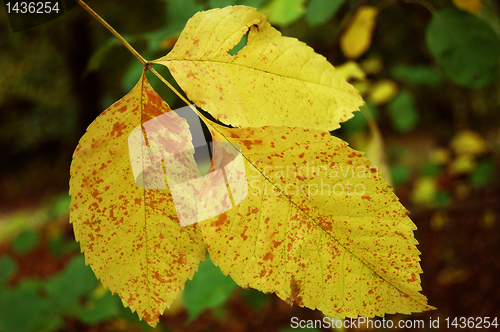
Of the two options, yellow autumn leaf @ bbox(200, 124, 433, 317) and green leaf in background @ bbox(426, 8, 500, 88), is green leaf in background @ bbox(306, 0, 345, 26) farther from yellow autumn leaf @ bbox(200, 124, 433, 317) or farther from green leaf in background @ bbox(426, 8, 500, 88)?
yellow autumn leaf @ bbox(200, 124, 433, 317)

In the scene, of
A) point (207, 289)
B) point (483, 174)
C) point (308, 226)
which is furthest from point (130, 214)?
point (483, 174)

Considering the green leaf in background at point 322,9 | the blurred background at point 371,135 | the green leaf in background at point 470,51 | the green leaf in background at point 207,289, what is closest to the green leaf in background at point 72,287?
the blurred background at point 371,135

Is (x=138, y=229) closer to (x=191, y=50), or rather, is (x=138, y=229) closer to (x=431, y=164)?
(x=191, y=50)

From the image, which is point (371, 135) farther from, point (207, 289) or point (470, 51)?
point (207, 289)

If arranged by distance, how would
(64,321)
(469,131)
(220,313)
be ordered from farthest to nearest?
(469,131) → (220,313) → (64,321)

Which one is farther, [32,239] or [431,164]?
[431,164]

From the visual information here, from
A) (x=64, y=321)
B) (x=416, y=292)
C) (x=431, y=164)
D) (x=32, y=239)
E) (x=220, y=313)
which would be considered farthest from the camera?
(x=431, y=164)

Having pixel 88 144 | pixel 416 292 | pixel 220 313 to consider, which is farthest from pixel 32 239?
pixel 416 292

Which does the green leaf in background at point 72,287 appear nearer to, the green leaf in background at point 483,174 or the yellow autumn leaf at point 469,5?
the yellow autumn leaf at point 469,5
